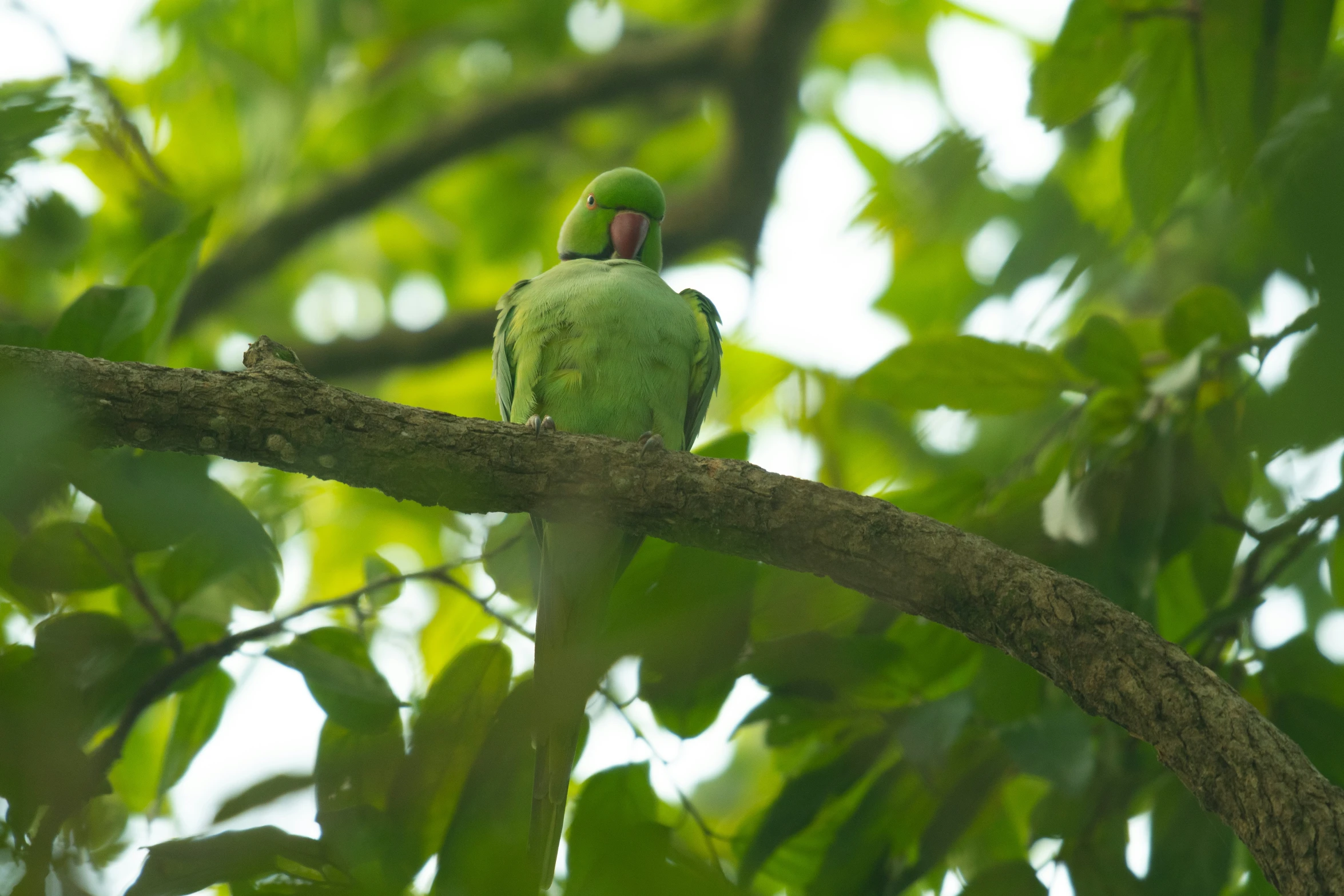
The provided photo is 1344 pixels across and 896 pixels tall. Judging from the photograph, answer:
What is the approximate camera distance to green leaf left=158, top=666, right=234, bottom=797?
2.52m

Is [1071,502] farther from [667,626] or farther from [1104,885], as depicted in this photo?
[667,626]

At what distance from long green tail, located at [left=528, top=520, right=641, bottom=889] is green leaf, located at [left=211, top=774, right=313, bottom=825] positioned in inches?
16.3

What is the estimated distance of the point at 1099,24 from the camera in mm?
2814

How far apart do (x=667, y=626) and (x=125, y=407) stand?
1.23m

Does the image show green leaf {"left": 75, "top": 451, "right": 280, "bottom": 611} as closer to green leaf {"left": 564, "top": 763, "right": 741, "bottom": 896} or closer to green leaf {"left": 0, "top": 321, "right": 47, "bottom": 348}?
green leaf {"left": 0, "top": 321, "right": 47, "bottom": 348}

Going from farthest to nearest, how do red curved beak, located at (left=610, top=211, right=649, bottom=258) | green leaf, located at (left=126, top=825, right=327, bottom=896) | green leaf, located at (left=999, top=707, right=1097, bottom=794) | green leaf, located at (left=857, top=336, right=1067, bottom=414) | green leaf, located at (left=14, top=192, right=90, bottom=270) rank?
red curved beak, located at (left=610, top=211, right=649, bottom=258) → green leaf, located at (left=14, top=192, right=90, bottom=270) → green leaf, located at (left=857, top=336, right=1067, bottom=414) → green leaf, located at (left=999, top=707, right=1097, bottom=794) → green leaf, located at (left=126, top=825, right=327, bottom=896)

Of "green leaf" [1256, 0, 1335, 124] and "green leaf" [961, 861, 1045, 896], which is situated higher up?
"green leaf" [1256, 0, 1335, 124]

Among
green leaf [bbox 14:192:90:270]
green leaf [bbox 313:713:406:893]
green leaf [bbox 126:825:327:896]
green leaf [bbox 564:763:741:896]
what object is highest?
green leaf [bbox 14:192:90:270]

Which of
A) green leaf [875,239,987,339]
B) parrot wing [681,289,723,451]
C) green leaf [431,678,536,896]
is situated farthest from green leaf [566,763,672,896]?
green leaf [875,239,987,339]

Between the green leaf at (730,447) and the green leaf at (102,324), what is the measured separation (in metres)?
1.40

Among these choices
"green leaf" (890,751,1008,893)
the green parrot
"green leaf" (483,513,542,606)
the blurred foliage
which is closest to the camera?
the blurred foliage

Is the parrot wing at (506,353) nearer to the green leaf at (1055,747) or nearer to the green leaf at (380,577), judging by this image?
the green leaf at (380,577)

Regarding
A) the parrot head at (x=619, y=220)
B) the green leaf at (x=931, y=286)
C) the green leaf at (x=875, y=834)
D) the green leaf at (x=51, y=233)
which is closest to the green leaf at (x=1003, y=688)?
the green leaf at (x=875, y=834)

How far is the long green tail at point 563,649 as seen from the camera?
6.81ft
